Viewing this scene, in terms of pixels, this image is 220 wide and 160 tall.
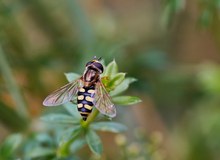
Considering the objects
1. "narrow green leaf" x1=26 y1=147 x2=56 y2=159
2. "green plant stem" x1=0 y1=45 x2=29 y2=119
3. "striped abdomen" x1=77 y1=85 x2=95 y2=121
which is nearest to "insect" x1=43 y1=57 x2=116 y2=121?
"striped abdomen" x1=77 y1=85 x2=95 y2=121

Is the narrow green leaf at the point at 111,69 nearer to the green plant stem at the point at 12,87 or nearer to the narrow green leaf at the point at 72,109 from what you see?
the narrow green leaf at the point at 72,109

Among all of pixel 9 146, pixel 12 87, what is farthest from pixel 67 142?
pixel 12 87

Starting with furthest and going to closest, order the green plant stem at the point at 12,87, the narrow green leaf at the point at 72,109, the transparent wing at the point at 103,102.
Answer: the green plant stem at the point at 12,87
the narrow green leaf at the point at 72,109
the transparent wing at the point at 103,102

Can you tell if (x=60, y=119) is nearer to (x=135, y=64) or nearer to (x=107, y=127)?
(x=107, y=127)

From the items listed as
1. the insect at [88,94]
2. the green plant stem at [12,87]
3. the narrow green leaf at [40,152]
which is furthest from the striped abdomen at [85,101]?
the green plant stem at [12,87]

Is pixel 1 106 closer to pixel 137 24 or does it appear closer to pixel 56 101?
pixel 56 101

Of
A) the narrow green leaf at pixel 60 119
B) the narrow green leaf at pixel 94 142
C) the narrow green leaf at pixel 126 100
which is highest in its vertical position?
the narrow green leaf at pixel 126 100

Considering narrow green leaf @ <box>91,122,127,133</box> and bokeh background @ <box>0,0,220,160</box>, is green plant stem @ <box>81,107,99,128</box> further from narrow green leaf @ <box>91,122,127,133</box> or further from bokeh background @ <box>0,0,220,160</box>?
bokeh background @ <box>0,0,220,160</box>
